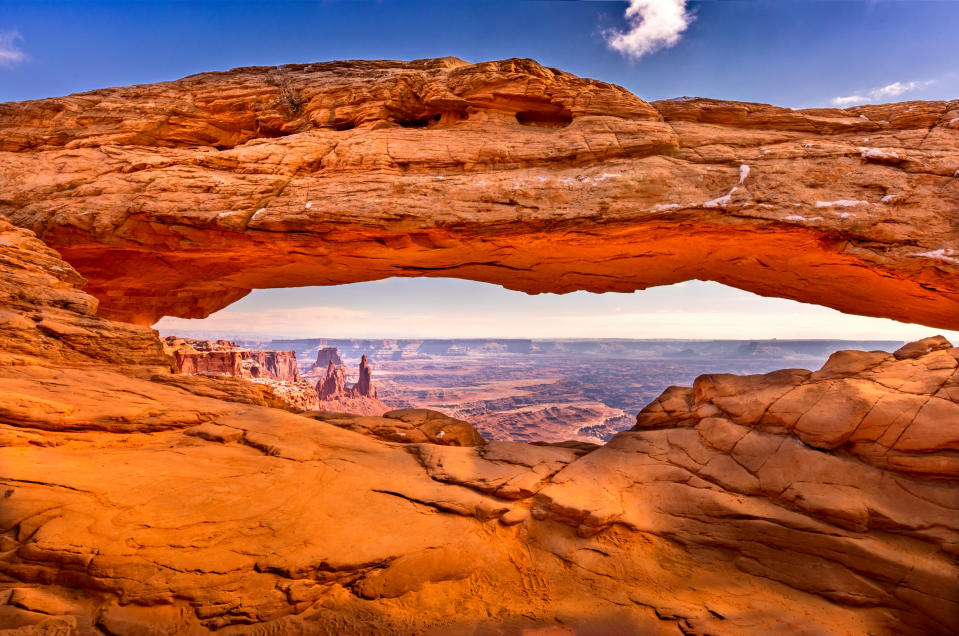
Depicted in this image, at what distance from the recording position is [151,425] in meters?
7.05

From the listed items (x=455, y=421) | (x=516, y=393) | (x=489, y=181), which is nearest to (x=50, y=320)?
(x=455, y=421)

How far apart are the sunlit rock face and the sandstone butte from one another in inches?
3.5

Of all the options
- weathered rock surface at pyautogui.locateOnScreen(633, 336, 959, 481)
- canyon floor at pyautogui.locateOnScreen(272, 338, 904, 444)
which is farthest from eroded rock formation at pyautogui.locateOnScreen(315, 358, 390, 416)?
weathered rock surface at pyautogui.locateOnScreen(633, 336, 959, 481)

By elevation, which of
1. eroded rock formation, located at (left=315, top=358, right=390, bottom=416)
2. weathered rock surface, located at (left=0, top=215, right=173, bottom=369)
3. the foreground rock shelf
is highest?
weathered rock surface, located at (left=0, top=215, right=173, bottom=369)

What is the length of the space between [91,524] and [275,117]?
39.3ft

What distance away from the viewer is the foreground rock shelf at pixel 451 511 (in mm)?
4934

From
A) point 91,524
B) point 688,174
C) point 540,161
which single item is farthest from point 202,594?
point 688,174

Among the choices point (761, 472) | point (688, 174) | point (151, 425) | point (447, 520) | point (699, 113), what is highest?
point (699, 113)

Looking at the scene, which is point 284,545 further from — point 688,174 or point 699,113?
point 699,113

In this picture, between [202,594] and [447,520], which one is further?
[447,520]

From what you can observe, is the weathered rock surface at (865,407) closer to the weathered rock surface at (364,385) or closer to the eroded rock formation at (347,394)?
the eroded rock formation at (347,394)

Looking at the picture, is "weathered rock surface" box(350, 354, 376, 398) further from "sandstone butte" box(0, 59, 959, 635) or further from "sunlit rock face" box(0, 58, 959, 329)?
"sunlit rock face" box(0, 58, 959, 329)

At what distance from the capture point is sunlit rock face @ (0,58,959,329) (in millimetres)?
9461

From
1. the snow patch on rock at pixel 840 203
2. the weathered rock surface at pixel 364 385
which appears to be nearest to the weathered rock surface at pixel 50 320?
the snow patch on rock at pixel 840 203
